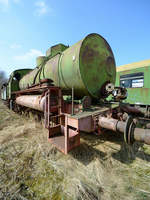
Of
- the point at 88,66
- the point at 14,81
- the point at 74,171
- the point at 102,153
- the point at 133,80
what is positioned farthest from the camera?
the point at 14,81

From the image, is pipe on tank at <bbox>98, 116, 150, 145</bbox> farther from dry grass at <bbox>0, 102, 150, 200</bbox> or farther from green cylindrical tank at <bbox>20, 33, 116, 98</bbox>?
green cylindrical tank at <bbox>20, 33, 116, 98</bbox>

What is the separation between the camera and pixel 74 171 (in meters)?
1.96

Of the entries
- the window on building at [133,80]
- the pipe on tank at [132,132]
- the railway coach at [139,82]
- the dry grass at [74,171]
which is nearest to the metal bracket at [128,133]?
the pipe on tank at [132,132]

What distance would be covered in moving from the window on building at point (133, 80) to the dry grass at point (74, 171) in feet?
11.6

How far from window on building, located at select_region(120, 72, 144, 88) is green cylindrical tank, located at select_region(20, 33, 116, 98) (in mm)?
2860

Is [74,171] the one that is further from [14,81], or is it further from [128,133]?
[14,81]

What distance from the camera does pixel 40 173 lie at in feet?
6.22

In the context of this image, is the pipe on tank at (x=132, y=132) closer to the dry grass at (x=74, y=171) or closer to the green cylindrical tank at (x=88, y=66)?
the dry grass at (x=74, y=171)

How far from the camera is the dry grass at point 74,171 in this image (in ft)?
5.06

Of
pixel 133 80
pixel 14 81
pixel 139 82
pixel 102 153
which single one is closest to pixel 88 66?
pixel 102 153

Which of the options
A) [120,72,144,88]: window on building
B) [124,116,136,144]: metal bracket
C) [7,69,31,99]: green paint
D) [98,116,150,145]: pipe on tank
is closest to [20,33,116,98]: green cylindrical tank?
[98,116,150,145]: pipe on tank

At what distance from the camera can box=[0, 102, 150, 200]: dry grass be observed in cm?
154

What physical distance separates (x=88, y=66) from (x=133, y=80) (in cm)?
409

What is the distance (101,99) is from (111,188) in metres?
2.03
